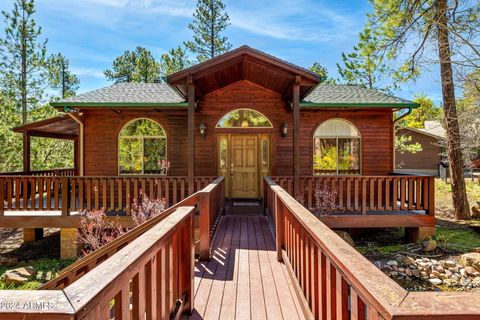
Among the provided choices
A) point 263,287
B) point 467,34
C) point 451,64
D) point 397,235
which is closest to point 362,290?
point 263,287

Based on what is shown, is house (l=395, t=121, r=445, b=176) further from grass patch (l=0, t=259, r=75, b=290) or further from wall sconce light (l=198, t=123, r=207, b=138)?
grass patch (l=0, t=259, r=75, b=290)

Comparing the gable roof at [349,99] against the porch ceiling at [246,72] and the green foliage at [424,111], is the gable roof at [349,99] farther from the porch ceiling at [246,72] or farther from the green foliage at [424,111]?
the green foliage at [424,111]

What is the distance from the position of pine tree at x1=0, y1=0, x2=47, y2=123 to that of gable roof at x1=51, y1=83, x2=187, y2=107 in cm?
1092

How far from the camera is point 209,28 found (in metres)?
21.0

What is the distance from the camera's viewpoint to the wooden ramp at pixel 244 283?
111 inches

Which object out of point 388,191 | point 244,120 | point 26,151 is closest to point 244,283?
point 388,191

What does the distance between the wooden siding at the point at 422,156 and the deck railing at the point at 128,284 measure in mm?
26317

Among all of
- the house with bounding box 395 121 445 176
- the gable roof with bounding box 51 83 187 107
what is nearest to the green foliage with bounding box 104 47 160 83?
the gable roof with bounding box 51 83 187 107

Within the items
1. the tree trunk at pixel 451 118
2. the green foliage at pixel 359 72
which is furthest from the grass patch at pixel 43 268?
the green foliage at pixel 359 72

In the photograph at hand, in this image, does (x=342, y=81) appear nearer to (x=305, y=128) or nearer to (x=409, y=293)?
(x=305, y=128)

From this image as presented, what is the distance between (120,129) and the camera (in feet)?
28.3

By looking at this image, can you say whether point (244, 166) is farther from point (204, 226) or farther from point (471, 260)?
point (471, 260)

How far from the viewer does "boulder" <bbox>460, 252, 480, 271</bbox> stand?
5701 mm

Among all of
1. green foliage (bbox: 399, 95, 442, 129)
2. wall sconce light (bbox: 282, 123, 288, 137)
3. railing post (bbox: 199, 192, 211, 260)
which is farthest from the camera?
green foliage (bbox: 399, 95, 442, 129)
